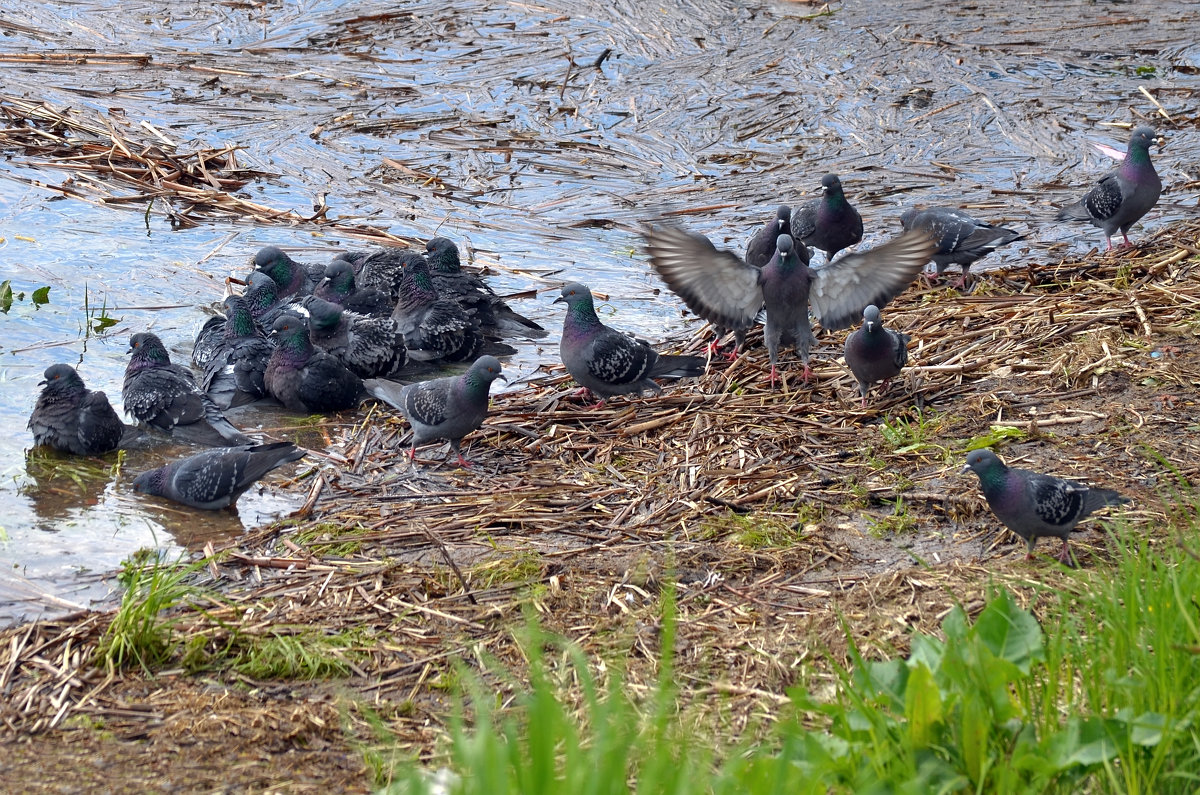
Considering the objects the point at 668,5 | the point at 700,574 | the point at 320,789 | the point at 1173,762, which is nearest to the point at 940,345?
the point at 700,574

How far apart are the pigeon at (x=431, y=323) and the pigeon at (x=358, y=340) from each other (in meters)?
0.12

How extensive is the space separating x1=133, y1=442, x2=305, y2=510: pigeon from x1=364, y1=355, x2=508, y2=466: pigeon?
64cm

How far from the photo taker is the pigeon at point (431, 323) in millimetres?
7668

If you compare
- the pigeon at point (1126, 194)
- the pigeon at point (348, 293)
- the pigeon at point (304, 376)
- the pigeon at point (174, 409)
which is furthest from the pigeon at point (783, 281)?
the pigeon at point (1126, 194)

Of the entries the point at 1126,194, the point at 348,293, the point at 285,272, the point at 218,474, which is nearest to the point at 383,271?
the point at 348,293

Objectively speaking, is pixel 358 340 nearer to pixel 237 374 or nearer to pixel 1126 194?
pixel 237 374

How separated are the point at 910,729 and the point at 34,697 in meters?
2.57

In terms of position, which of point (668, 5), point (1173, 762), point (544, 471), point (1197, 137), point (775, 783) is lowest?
point (544, 471)

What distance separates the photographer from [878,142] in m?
10.9

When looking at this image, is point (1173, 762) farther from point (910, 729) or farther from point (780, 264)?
point (780, 264)

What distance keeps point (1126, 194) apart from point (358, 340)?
517 cm

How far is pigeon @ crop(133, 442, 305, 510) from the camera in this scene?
5.39 metres

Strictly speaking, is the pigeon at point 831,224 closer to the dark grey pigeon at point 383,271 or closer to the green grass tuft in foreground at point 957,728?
the dark grey pigeon at point 383,271

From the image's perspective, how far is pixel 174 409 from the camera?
641 centimetres
